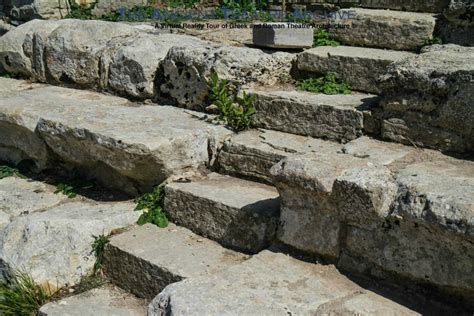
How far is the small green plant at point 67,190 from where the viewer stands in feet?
15.7

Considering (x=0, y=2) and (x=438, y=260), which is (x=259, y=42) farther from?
(x=0, y=2)

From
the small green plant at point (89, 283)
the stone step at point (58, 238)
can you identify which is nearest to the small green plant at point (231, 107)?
the stone step at point (58, 238)

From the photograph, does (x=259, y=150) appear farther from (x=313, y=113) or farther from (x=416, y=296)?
(x=416, y=296)

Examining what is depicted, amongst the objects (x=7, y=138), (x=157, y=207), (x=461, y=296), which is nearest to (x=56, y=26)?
(x=7, y=138)

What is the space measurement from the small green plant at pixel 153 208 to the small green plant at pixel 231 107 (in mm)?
782

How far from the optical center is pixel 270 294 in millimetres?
2965

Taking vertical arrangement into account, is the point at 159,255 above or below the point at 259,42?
below

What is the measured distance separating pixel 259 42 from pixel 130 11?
9.25ft

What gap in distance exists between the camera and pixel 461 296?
281 cm

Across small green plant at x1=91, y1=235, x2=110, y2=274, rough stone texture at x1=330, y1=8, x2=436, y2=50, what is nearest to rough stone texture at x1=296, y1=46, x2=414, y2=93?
rough stone texture at x1=330, y1=8, x2=436, y2=50

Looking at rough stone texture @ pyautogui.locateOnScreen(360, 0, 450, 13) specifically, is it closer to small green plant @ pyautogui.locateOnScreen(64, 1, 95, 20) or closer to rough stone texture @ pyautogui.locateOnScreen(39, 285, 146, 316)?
rough stone texture @ pyautogui.locateOnScreen(39, 285, 146, 316)

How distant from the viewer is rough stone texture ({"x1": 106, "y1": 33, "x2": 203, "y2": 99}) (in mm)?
5449

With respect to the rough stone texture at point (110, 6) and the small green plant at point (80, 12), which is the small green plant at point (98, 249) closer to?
the small green plant at point (80, 12)

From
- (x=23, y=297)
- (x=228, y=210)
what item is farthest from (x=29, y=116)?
(x=228, y=210)
